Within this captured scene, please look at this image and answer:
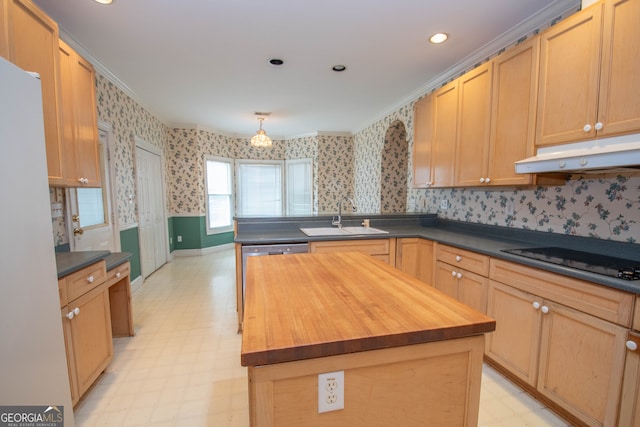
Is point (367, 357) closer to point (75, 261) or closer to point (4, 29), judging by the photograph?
point (75, 261)

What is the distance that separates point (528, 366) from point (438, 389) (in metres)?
1.32

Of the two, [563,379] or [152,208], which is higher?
[152,208]

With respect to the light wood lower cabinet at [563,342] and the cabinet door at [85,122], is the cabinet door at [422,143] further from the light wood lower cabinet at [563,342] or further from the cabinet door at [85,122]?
the cabinet door at [85,122]

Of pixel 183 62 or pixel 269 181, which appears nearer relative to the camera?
pixel 183 62

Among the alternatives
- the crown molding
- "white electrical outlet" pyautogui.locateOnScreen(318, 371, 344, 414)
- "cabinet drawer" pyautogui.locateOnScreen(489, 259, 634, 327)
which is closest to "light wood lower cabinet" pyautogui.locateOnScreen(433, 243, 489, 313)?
"cabinet drawer" pyautogui.locateOnScreen(489, 259, 634, 327)

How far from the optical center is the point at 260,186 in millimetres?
6266

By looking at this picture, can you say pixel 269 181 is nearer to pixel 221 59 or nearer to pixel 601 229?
pixel 221 59

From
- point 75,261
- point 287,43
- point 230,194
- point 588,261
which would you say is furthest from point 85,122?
point 230,194

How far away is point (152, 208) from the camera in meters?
4.30

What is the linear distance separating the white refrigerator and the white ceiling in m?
1.32

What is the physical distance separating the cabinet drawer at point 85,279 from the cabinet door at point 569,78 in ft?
9.60

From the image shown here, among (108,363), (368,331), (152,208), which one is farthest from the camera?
(152,208)

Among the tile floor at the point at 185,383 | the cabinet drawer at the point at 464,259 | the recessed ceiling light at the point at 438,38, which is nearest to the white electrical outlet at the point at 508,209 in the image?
the cabinet drawer at the point at 464,259

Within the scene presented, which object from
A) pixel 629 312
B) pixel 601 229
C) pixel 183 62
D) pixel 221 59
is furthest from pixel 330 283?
pixel 183 62
